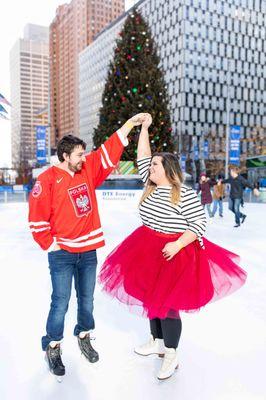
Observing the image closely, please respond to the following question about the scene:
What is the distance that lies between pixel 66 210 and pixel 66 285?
1.74ft

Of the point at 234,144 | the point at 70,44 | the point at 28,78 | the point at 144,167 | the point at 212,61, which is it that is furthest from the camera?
the point at 28,78

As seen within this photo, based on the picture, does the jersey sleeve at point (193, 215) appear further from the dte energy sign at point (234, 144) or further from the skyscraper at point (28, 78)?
the skyscraper at point (28, 78)

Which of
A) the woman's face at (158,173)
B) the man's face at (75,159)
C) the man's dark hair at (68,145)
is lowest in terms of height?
the woman's face at (158,173)

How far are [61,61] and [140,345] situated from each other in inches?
5760

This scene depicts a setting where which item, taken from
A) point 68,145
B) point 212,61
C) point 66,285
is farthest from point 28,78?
point 66,285

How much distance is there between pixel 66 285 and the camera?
2.41m

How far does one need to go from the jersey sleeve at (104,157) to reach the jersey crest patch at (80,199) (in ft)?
0.58

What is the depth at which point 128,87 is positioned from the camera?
19781 mm

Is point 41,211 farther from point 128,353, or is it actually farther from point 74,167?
point 128,353

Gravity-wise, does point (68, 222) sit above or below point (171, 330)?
above

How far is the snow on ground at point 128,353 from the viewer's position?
219 centimetres

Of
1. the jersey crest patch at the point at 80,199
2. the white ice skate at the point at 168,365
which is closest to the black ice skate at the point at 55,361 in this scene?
the white ice skate at the point at 168,365

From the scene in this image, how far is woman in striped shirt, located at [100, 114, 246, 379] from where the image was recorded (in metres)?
2.24

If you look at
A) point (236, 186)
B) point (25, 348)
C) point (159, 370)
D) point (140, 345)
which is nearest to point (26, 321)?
point (25, 348)
